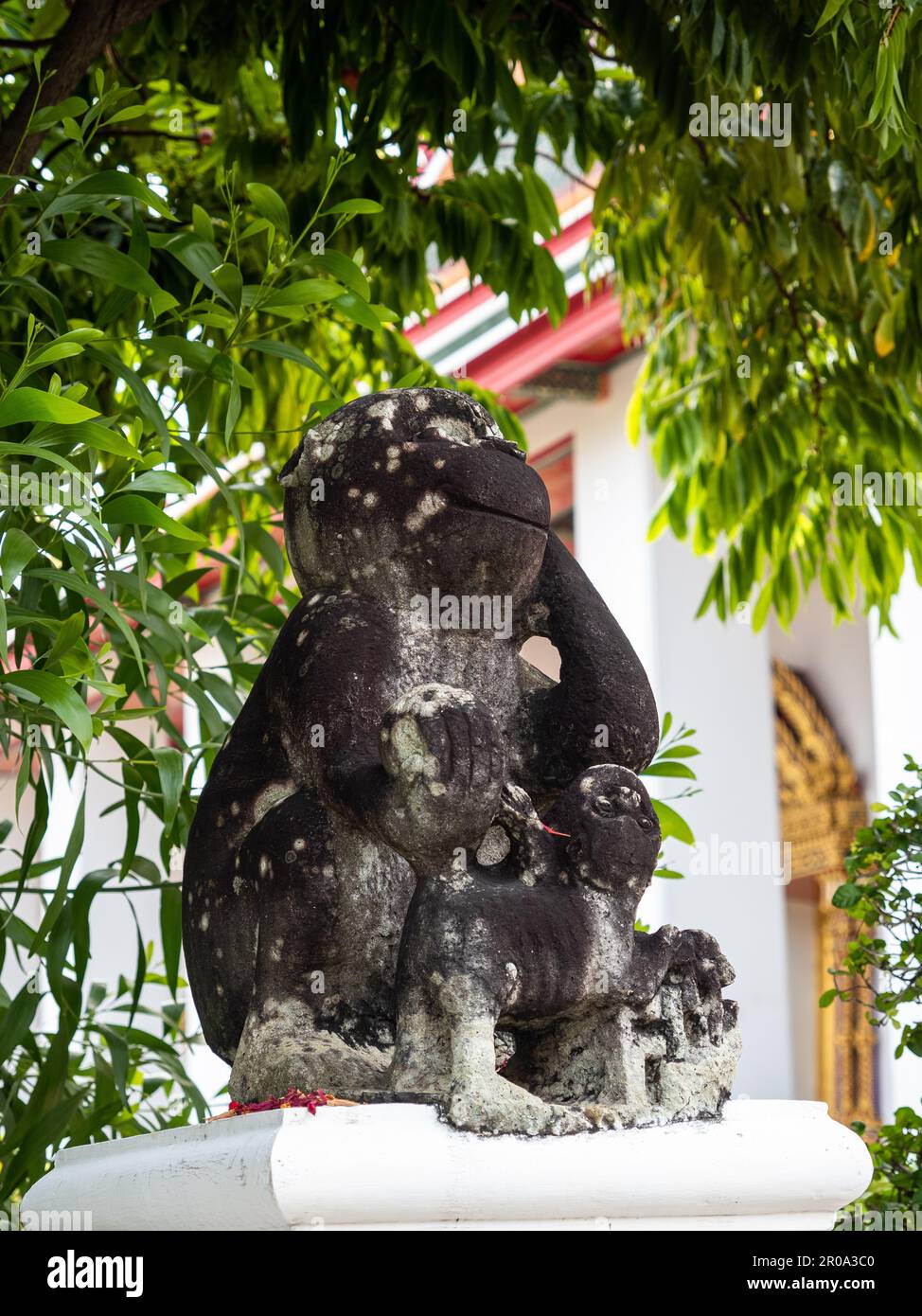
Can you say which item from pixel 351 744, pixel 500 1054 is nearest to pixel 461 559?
pixel 351 744

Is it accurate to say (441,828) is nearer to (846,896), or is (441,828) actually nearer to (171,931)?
(171,931)

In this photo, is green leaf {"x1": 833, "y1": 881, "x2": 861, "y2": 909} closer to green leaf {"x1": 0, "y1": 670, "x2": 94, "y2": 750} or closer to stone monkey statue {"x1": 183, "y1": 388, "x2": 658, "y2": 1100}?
stone monkey statue {"x1": 183, "y1": 388, "x2": 658, "y2": 1100}

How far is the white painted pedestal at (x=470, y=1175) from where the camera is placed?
1506 millimetres

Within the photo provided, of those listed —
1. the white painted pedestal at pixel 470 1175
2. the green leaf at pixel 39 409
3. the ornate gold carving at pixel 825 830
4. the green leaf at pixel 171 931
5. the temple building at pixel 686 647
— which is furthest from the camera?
the ornate gold carving at pixel 825 830

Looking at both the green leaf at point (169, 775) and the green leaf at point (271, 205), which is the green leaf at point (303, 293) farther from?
the green leaf at point (169, 775)

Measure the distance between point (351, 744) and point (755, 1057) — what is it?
4507mm

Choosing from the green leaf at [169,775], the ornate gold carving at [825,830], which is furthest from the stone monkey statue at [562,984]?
the ornate gold carving at [825,830]

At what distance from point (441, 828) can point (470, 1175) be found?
342 mm

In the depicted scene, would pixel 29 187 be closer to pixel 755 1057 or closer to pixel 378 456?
pixel 378 456

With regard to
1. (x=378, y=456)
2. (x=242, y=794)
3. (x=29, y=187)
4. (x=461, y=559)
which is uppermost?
(x=29, y=187)

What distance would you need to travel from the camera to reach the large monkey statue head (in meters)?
1.97

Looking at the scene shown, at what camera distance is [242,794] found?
6.42 ft

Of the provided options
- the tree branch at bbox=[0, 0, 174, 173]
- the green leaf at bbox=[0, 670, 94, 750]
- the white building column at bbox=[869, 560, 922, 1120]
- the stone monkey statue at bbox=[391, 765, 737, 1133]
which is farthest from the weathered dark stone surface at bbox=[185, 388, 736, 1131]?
the white building column at bbox=[869, 560, 922, 1120]

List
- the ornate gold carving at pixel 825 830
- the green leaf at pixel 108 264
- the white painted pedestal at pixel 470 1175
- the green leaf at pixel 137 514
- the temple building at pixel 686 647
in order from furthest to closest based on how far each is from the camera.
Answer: the ornate gold carving at pixel 825 830 → the temple building at pixel 686 647 → the green leaf at pixel 108 264 → the green leaf at pixel 137 514 → the white painted pedestal at pixel 470 1175
